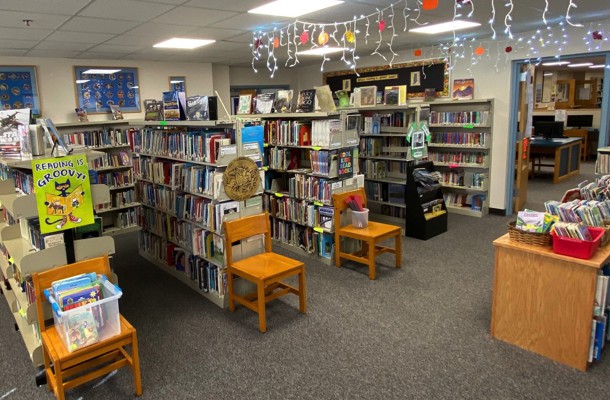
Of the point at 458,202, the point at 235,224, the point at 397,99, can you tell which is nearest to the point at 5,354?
the point at 235,224

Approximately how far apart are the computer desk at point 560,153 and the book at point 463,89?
151 inches

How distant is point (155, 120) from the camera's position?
16.4ft

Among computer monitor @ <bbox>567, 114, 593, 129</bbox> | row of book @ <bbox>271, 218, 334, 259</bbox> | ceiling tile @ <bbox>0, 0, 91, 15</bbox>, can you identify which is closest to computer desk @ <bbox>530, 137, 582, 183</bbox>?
computer monitor @ <bbox>567, 114, 593, 129</bbox>

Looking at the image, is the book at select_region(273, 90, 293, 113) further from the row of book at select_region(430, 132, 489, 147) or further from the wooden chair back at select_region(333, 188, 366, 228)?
the row of book at select_region(430, 132, 489, 147)

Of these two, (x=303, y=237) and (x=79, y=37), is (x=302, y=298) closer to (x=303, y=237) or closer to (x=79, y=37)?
(x=303, y=237)

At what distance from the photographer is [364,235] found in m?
4.60

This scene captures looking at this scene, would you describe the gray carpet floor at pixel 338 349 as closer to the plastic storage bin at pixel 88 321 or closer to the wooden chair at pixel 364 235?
the wooden chair at pixel 364 235

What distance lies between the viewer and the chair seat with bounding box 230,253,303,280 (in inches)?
140

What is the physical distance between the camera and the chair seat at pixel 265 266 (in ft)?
11.7

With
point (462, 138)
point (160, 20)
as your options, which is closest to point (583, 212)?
point (462, 138)

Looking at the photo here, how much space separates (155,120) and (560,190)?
27.0 feet

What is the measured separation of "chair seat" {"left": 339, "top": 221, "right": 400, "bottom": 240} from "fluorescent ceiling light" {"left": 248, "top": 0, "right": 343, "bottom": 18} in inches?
94.8

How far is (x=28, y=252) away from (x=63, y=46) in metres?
4.19

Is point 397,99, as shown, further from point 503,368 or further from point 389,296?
point 503,368
